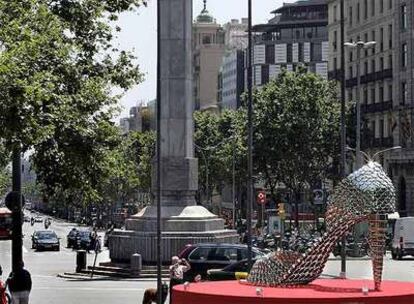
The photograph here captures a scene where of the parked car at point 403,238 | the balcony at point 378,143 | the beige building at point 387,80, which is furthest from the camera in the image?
the balcony at point 378,143

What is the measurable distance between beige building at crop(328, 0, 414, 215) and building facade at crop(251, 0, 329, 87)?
55.5 m

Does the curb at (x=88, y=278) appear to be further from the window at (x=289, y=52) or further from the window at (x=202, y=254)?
the window at (x=289, y=52)

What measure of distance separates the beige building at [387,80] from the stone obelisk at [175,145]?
152ft

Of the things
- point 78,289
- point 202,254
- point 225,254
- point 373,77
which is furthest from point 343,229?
point 373,77

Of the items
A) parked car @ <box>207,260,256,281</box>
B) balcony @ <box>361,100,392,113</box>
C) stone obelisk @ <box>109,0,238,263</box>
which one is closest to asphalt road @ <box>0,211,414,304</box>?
parked car @ <box>207,260,256,281</box>

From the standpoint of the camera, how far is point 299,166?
7919cm

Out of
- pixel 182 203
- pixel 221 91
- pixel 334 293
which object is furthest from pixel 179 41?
pixel 221 91

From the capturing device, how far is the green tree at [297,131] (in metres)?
79.3

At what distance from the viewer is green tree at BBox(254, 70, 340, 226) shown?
79.3 metres

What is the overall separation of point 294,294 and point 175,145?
25.3m

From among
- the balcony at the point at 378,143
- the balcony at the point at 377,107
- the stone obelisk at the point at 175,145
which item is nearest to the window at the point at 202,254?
the stone obelisk at the point at 175,145

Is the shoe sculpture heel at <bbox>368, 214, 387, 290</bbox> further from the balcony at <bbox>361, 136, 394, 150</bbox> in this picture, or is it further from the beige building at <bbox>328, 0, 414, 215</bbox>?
the balcony at <bbox>361, 136, 394, 150</bbox>

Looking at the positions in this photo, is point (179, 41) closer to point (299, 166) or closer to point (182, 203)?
point (182, 203)

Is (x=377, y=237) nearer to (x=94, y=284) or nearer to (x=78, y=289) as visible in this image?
(x=78, y=289)
